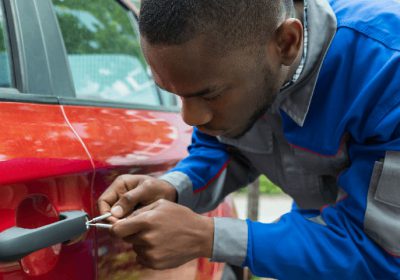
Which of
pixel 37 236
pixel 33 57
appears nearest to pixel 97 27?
pixel 33 57

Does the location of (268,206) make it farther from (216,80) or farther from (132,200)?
(216,80)

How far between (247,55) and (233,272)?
4.06 feet

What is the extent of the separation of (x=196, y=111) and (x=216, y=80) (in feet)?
0.36

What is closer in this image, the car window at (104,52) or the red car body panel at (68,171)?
the red car body panel at (68,171)

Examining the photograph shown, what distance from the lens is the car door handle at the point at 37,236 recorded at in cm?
87

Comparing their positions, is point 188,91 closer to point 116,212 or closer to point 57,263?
point 116,212

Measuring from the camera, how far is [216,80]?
1179 millimetres

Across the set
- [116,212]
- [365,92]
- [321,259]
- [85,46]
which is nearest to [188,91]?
[116,212]

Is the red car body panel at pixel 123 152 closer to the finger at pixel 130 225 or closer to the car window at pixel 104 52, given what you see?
the finger at pixel 130 225

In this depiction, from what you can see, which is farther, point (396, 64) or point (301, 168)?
point (301, 168)

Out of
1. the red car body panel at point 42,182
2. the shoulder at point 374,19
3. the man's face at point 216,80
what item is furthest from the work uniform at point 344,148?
the red car body panel at point 42,182

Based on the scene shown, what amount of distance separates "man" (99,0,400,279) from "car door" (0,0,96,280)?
119mm

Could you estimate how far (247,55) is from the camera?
1198mm

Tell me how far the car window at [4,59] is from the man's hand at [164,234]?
444mm
